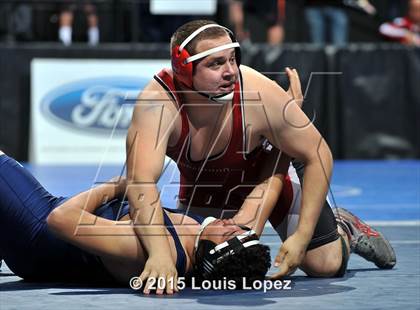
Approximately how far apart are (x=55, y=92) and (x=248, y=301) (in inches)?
299

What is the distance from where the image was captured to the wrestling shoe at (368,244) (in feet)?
15.6

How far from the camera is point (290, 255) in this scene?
417 centimetres

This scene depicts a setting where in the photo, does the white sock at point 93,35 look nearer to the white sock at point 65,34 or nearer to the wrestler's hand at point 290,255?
the white sock at point 65,34

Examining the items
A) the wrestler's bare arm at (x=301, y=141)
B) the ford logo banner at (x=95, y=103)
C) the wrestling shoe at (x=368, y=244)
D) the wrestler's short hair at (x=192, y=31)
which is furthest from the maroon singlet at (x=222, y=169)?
the ford logo banner at (x=95, y=103)

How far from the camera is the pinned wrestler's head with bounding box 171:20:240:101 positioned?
13.7 feet

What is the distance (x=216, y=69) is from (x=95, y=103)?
6913 mm

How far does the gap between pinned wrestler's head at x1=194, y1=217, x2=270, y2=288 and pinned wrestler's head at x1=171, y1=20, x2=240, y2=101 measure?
1.84ft

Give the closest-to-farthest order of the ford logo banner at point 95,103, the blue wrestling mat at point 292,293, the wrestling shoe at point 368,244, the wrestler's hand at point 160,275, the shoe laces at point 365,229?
the blue wrestling mat at point 292,293 < the wrestler's hand at point 160,275 < the wrestling shoe at point 368,244 < the shoe laces at point 365,229 < the ford logo banner at point 95,103

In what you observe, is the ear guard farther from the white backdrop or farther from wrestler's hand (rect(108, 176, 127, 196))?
the white backdrop

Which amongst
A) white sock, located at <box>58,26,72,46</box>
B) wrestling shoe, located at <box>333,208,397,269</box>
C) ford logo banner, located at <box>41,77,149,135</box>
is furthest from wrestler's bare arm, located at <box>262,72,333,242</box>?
white sock, located at <box>58,26,72,46</box>

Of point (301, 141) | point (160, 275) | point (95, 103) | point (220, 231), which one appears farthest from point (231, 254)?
point (95, 103)

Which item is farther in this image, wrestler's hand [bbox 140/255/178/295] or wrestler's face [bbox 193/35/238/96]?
wrestler's face [bbox 193/35/238/96]

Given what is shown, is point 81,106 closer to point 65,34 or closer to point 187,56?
point 65,34

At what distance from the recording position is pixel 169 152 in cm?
447
